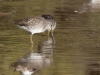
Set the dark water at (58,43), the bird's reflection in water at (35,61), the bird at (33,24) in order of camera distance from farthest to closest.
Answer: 1. the bird at (33,24)
2. the dark water at (58,43)
3. the bird's reflection in water at (35,61)

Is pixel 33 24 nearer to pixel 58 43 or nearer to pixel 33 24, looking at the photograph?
pixel 33 24

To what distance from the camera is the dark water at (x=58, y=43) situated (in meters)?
10.2

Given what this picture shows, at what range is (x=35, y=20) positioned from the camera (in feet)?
40.4

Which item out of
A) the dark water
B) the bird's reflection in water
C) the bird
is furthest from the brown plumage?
the bird's reflection in water

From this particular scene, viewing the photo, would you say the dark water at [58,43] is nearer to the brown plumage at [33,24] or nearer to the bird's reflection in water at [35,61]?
the bird's reflection in water at [35,61]

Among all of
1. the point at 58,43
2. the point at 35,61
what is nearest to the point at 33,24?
the point at 58,43

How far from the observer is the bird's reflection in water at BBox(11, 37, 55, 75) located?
9888 millimetres

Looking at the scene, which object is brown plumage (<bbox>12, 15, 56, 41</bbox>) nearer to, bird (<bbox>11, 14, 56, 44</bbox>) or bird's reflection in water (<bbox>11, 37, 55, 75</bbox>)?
bird (<bbox>11, 14, 56, 44</bbox>)

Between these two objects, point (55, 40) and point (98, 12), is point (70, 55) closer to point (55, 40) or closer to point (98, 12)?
point (55, 40)

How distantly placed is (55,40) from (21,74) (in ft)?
10.8

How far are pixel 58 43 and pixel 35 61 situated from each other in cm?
192

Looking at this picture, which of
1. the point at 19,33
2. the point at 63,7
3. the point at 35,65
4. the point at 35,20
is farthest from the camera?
the point at 63,7

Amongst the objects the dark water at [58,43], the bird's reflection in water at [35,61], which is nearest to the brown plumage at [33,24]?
the dark water at [58,43]

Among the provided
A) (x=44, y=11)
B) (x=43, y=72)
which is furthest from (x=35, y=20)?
(x=44, y=11)
